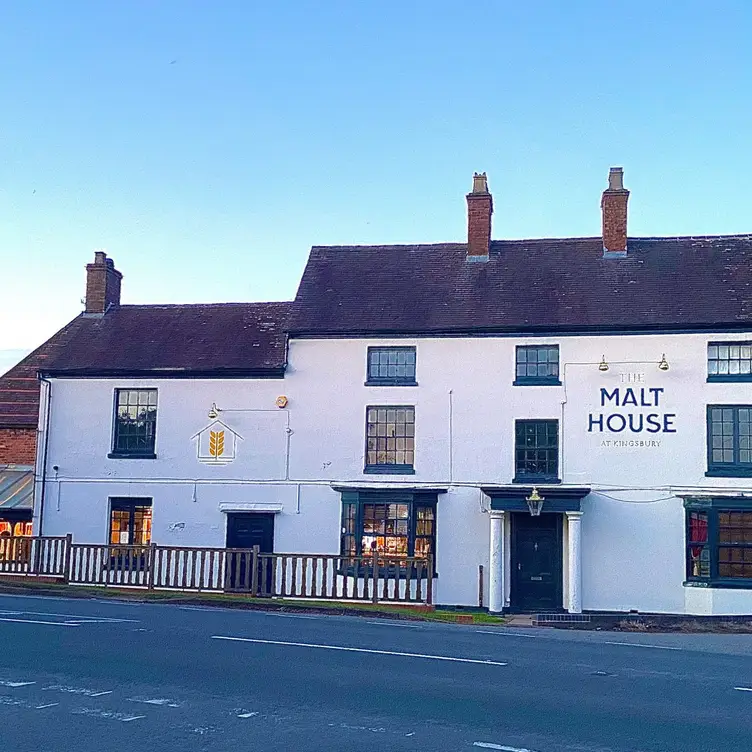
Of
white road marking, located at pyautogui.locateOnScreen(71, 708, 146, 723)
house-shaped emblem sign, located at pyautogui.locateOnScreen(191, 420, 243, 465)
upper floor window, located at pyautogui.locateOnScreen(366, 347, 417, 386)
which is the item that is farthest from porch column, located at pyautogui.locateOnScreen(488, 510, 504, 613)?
white road marking, located at pyautogui.locateOnScreen(71, 708, 146, 723)

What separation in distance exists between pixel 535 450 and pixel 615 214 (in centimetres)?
725

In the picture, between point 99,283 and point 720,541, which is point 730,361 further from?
point 99,283

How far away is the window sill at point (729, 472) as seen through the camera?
23438mm

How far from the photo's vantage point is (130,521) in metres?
27.0

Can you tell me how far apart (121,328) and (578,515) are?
1518cm

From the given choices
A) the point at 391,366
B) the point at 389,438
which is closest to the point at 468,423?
the point at 389,438

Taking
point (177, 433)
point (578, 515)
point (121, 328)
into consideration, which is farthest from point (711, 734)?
point (121, 328)

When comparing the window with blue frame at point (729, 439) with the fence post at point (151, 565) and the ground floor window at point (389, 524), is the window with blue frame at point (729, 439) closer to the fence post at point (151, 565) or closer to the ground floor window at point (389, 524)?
the ground floor window at point (389, 524)

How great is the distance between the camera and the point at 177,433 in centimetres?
2694

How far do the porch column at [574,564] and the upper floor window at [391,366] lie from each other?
5.59 m

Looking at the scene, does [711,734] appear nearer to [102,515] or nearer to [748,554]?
[748,554]

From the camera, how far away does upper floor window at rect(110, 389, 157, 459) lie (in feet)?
89.2

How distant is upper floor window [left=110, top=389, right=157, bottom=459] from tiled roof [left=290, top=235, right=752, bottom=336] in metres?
4.99

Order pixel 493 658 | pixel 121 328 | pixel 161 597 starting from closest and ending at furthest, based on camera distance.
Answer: pixel 493 658
pixel 161 597
pixel 121 328
